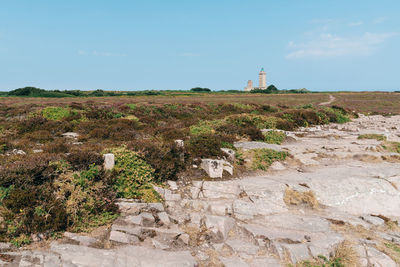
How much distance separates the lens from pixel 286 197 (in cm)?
751

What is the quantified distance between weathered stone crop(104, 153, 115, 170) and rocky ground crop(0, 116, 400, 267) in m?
1.32

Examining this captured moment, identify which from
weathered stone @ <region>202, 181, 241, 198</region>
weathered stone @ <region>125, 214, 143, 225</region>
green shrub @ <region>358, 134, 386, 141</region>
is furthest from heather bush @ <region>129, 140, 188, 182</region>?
green shrub @ <region>358, 134, 386, 141</region>

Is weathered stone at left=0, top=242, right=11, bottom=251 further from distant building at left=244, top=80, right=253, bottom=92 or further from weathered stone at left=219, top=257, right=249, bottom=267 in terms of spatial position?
distant building at left=244, top=80, right=253, bottom=92

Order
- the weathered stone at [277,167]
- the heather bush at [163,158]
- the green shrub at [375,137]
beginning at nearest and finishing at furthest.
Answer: the heather bush at [163,158], the weathered stone at [277,167], the green shrub at [375,137]

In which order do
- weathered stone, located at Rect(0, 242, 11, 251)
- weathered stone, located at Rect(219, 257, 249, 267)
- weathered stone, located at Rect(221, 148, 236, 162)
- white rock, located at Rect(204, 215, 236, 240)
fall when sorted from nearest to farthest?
weathered stone, located at Rect(0, 242, 11, 251) < weathered stone, located at Rect(219, 257, 249, 267) < white rock, located at Rect(204, 215, 236, 240) < weathered stone, located at Rect(221, 148, 236, 162)

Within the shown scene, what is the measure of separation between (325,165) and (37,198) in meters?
10.9

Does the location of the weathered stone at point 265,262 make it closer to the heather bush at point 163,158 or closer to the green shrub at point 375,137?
the heather bush at point 163,158

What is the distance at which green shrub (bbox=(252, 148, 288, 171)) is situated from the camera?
33.4ft

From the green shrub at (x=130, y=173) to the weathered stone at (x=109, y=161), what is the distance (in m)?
0.14

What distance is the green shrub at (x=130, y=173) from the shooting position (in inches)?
269

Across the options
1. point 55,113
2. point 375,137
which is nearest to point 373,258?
point 375,137

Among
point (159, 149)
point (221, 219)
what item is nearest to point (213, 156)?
point (159, 149)

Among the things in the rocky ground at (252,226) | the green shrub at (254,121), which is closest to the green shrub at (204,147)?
the rocky ground at (252,226)

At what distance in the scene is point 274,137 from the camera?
14.8 metres
